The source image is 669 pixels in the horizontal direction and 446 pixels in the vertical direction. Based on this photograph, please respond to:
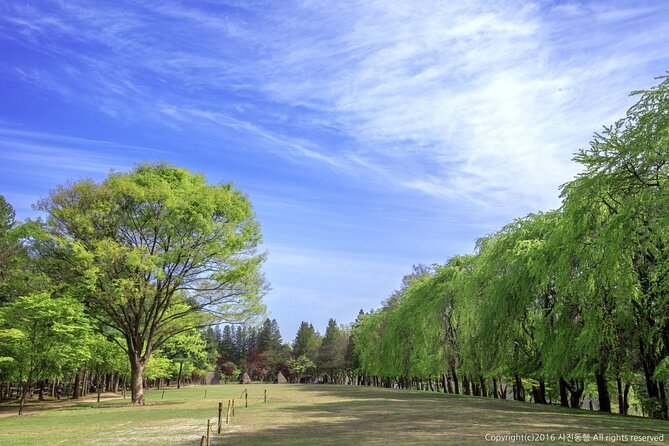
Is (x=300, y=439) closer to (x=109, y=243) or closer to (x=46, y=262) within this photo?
(x=109, y=243)

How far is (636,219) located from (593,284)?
5.32 m

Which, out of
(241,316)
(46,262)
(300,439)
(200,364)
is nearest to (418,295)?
(241,316)

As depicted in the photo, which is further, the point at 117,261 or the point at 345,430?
the point at 117,261

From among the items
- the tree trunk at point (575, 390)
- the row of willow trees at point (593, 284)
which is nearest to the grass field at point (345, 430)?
the row of willow trees at point (593, 284)

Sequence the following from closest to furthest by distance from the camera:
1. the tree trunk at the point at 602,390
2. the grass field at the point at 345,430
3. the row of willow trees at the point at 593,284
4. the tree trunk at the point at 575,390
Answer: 1. the grass field at the point at 345,430
2. the row of willow trees at the point at 593,284
3. the tree trunk at the point at 602,390
4. the tree trunk at the point at 575,390

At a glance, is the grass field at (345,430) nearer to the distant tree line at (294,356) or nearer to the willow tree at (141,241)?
the willow tree at (141,241)

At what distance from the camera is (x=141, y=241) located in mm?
35062

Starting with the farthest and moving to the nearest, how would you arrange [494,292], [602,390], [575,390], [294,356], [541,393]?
1. [294,356]
2. [541,393]
3. [494,292]
4. [575,390]
5. [602,390]

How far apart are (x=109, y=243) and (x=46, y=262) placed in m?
5.38

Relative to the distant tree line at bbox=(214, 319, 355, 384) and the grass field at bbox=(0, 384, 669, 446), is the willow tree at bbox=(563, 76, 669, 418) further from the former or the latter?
the distant tree line at bbox=(214, 319, 355, 384)

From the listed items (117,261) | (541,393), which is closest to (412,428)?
(541,393)

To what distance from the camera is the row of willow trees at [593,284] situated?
1481 centimetres

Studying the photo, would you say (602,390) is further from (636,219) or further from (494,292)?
(636,219)

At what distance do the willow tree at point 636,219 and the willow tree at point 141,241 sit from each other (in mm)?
23061
